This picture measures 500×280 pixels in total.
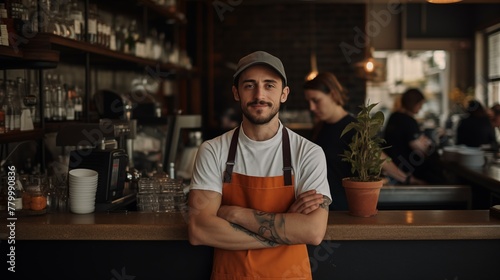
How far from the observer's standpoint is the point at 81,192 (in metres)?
2.55

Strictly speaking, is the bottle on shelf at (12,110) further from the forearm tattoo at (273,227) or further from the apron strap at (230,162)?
the forearm tattoo at (273,227)

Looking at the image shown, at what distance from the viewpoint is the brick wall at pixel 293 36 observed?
9.46m

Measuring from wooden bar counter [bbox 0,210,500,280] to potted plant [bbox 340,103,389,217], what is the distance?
0.06 m

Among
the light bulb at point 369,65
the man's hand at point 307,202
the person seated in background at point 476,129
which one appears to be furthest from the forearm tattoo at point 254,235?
the light bulb at point 369,65

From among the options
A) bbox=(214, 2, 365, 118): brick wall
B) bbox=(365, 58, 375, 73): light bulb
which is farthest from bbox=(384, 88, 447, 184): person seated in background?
bbox=(214, 2, 365, 118): brick wall

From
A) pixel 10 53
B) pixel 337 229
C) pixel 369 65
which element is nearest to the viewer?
pixel 337 229

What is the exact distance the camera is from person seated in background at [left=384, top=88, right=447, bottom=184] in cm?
525

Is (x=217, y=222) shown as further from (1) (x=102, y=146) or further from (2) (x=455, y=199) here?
(2) (x=455, y=199)

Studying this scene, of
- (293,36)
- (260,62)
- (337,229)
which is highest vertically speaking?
(293,36)

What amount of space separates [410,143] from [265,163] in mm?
3367

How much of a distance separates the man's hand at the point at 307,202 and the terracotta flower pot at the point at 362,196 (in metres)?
0.37

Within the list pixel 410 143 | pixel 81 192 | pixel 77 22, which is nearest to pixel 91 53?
pixel 77 22

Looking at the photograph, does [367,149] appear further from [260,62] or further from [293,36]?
[293,36]

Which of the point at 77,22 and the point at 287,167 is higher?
the point at 77,22
